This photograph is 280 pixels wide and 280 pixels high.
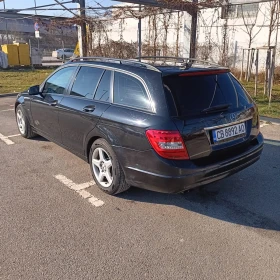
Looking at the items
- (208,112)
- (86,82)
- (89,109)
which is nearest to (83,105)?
(89,109)

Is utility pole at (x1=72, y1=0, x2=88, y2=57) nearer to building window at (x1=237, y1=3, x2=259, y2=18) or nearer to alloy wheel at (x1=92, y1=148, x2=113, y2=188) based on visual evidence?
building window at (x1=237, y1=3, x2=259, y2=18)

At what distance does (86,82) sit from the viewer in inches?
153

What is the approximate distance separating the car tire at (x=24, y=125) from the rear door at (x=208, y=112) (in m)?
3.51

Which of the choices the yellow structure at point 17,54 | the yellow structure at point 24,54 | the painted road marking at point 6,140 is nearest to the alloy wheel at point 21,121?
the painted road marking at point 6,140

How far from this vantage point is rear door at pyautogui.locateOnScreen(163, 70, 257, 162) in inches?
112

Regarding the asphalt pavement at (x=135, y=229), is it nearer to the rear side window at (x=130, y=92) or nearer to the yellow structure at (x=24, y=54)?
the rear side window at (x=130, y=92)

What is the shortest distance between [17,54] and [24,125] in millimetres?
20166

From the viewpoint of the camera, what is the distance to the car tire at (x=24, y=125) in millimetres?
5492

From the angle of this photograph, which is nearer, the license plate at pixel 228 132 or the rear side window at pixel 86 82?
the license plate at pixel 228 132

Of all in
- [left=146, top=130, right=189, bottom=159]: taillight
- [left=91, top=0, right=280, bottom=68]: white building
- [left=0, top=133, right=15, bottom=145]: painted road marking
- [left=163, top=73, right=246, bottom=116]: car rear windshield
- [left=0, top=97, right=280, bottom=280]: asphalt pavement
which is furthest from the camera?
[left=91, top=0, right=280, bottom=68]: white building

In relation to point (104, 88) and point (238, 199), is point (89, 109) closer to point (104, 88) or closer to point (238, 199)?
point (104, 88)

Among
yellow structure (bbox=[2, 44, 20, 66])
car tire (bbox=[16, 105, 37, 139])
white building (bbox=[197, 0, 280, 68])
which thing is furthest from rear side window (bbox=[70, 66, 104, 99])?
yellow structure (bbox=[2, 44, 20, 66])

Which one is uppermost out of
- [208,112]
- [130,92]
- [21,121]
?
[130,92]

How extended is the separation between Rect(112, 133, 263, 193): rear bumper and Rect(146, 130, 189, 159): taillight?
7 centimetres
